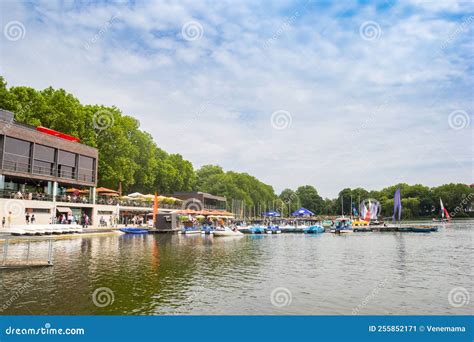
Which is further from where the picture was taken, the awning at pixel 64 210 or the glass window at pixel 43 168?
the awning at pixel 64 210

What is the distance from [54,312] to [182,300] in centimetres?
484

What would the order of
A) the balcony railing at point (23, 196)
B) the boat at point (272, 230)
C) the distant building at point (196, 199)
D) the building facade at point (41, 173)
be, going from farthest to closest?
1. the distant building at point (196, 199)
2. the boat at point (272, 230)
3. the building facade at point (41, 173)
4. the balcony railing at point (23, 196)

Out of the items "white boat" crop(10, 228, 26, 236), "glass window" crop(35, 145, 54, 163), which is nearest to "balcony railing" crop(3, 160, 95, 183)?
"glass window" crop(35, 145, 54, 163)

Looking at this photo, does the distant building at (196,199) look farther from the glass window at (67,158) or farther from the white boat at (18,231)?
the white boat at (18,231)

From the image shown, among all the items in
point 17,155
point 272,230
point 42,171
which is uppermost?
point 17,155

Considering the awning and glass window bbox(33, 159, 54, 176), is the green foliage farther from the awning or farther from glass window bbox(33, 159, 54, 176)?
glass window bbox(33, 159, 54, 176)

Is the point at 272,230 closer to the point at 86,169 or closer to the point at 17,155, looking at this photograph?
the point at 86,169

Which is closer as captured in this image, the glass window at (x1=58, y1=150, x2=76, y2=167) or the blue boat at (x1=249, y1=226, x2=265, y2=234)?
the glass window at (x1=58, y1=150, x2=76, y2=167)

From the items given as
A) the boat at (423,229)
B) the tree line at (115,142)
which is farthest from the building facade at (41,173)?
the boat at (423,229)

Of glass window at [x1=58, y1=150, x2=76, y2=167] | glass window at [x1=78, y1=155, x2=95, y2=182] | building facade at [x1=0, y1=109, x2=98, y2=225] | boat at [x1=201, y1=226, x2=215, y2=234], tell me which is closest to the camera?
building facade at [x1=0, y1=109, x2=98, y2=225]

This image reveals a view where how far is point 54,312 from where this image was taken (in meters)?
13.8

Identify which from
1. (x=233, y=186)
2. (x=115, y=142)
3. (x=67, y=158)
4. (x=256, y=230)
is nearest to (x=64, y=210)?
(x=67, y=158)
